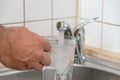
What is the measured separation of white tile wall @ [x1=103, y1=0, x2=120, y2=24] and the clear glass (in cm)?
20

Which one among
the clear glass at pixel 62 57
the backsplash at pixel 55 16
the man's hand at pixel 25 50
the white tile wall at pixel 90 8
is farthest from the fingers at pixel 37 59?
the white tile wall at pixel 90 8

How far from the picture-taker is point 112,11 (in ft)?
4.05

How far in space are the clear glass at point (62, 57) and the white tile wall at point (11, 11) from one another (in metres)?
0.19

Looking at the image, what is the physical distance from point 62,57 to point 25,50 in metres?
0.31

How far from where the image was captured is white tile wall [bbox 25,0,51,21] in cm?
126

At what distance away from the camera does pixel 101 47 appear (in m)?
1.29

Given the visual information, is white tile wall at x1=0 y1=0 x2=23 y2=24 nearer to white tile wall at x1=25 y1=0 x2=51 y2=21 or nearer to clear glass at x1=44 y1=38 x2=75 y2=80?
white tile wall at x1=25 y1=0 x2=51 y2=21

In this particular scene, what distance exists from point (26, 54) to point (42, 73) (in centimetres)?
40

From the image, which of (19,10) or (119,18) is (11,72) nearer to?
(19,10)

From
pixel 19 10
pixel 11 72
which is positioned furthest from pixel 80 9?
pixel 11 72

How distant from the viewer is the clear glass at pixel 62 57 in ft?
3.57

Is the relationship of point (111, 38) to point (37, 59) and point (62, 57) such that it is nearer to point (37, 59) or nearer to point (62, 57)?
point (62, 57)

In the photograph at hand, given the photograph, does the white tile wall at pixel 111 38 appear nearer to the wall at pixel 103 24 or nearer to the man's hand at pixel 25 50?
the wall at pixel 103 24

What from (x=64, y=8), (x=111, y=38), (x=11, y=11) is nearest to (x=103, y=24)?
(x=111, y=38)
